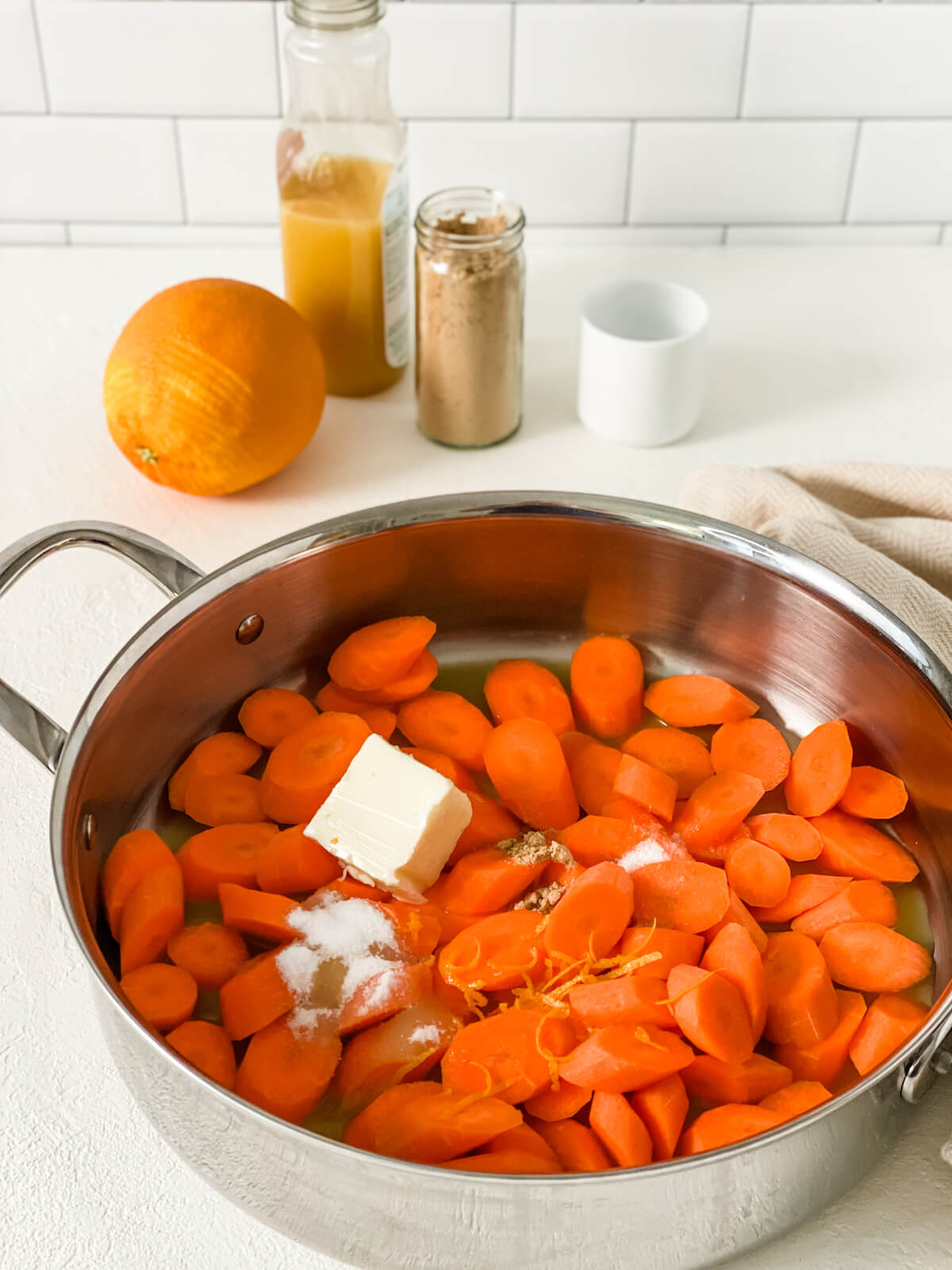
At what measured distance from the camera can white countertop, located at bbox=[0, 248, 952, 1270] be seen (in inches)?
27.1

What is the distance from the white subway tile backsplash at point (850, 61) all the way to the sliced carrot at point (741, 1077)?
100 centimetres

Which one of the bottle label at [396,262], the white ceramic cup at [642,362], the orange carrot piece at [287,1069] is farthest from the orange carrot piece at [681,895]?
the bottle label at [396,262]

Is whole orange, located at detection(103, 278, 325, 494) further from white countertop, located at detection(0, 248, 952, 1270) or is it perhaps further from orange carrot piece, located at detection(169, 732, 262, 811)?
orange carrot piece, located at detection(169, 732, 262, 811)

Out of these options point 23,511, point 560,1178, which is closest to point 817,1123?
point 560,1178

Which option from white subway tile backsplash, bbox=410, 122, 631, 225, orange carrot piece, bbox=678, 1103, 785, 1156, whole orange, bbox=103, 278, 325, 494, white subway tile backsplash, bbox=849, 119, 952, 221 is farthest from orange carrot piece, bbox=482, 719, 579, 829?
white subway tile backsplash, bbox=849, 119, 952, 221

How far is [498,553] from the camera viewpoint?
989mm

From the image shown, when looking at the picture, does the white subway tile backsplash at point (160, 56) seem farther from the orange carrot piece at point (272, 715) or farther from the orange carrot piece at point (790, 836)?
the orange carrot piece at point (790, 836)

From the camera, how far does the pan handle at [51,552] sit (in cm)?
74

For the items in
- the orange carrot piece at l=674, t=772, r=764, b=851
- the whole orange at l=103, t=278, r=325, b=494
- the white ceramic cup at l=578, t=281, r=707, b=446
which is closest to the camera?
the orange carrot piece at l=674, t=772, r=764, b=851

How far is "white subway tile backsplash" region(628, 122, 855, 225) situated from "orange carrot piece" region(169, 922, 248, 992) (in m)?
0.95

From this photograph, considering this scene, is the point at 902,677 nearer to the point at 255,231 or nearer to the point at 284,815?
the point at 284,815

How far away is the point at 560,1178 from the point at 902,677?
438 millimetres

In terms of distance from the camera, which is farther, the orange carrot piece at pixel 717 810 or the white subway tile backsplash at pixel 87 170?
the white subway tile backsplash at pixel 87 170

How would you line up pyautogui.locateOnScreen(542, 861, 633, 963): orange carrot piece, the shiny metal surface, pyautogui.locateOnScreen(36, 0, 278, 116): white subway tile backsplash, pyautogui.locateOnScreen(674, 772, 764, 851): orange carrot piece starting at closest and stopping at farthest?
the shiny metal surface
pyautogui.locateOnScreen(542, 861, 633, 963): orange carrot piece
pyautogui.locateOnScreen(674, 772, 764, 851): orange carrot piece
pyautogui.locateOnScreen(36, 0, 278, 116): white subway tile backsplash
